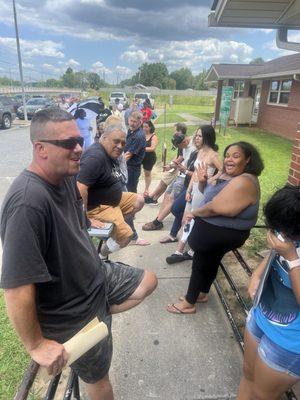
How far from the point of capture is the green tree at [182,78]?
347ft

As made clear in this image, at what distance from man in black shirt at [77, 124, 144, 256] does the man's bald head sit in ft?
4.25

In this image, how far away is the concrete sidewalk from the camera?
229 cm

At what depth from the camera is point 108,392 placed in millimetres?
1940

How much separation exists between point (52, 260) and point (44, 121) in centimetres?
71

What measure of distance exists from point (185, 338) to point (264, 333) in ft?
4.29

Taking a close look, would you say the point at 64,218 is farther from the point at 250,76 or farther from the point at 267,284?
the point at 250,76

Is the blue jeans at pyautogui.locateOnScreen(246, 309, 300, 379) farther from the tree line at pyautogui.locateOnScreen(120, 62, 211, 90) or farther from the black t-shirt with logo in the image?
the tree line at pyautogui.locateOnScreen(120, 62, 211, 90)

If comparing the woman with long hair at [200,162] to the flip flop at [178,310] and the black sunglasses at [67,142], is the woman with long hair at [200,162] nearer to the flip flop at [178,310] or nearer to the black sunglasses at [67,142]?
the flip flop at [178,310]

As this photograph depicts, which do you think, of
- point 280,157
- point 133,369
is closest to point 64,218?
point 133,369

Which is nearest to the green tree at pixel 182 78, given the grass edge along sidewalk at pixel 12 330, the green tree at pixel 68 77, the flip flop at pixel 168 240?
the green tree at pixel 68 77

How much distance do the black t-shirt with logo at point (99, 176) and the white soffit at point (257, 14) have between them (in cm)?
215

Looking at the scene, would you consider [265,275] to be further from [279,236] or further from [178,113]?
[178,113]

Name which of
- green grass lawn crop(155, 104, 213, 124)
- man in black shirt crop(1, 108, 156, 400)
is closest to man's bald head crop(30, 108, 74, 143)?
man in black shirt crop(1, 108, 156, 400)

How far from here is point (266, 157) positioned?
1051cm
